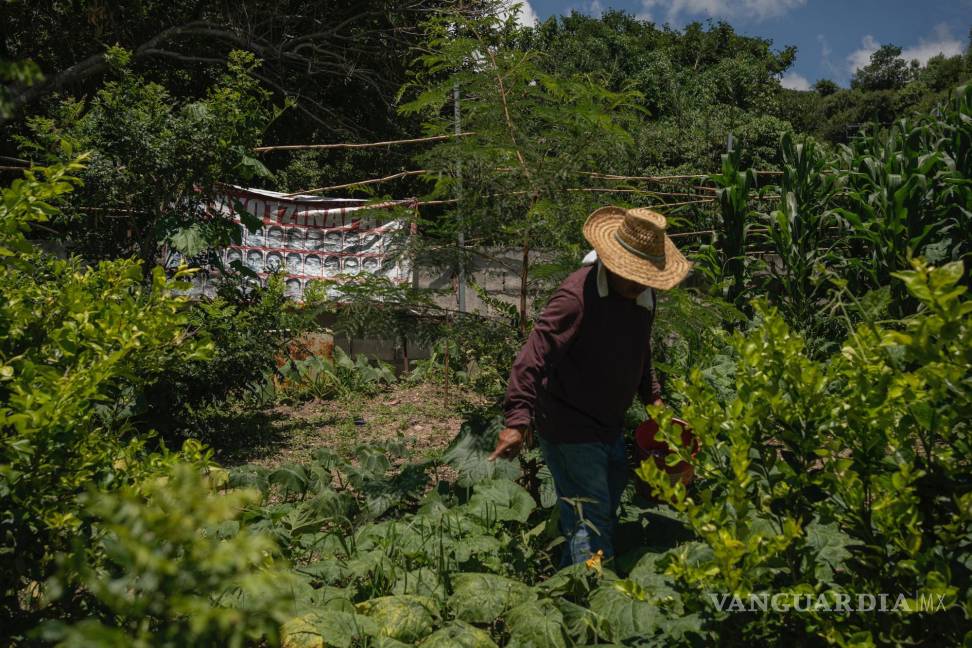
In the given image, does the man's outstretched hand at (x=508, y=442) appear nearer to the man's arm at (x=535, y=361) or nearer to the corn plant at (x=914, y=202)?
the man's arm at (x=535, y=361)

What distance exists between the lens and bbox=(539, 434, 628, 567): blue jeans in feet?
11.0

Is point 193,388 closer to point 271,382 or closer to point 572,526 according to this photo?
point 271,382

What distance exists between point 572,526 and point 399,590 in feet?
2.57

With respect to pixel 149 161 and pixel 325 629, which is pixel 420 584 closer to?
pixel 325 629

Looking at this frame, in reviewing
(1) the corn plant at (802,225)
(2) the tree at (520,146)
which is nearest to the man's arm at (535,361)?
(2) the tree at (520,146)

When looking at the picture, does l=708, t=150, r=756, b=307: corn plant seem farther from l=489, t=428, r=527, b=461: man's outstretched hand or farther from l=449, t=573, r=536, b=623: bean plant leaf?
l=449, t=573, r=536, b=623: bean plant leaf

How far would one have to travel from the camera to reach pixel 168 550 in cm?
126

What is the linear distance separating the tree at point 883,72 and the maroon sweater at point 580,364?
57.4 meters

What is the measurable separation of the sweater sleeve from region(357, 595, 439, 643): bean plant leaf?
0.78 metres

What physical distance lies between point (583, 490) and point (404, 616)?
1.01 meters

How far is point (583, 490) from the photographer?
3.43 m

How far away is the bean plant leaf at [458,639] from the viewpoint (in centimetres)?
251

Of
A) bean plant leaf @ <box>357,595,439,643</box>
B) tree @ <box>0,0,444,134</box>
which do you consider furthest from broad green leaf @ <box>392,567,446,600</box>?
tree @ <box>0,0,444,134</box>

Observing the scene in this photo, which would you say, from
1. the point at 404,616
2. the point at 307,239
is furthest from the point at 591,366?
the point at 307,239
